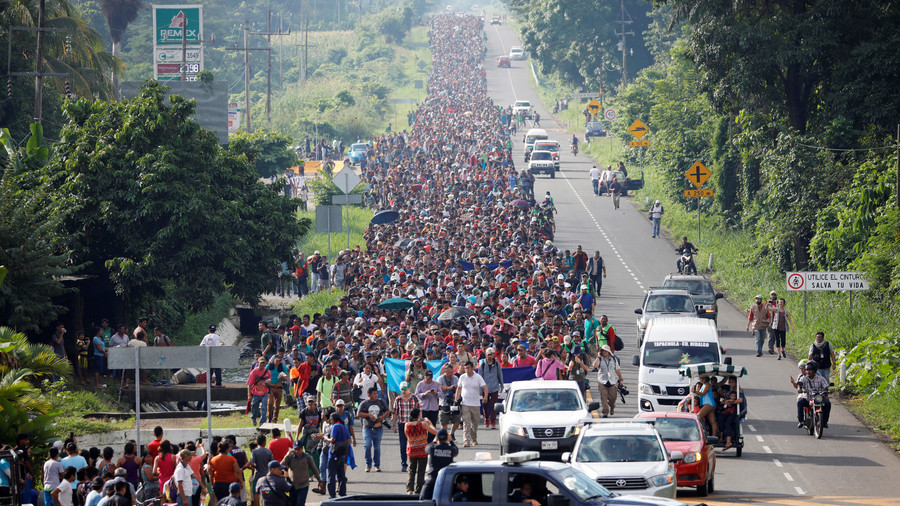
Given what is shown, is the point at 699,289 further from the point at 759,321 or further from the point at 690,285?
the point at 759,321

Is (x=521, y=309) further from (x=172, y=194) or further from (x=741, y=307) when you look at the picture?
(x=741, y=307)

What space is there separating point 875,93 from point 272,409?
2160cm

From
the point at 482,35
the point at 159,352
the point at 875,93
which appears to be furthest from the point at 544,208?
the point at 482,35

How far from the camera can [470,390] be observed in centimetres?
2242

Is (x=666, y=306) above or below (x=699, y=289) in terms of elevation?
below

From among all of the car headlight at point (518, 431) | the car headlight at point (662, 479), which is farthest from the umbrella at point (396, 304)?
the car headlight at point (662, 479)

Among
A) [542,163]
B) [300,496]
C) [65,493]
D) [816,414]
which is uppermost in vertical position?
[542,163]

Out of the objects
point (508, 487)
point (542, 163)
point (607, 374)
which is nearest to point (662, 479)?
point (508, 487)

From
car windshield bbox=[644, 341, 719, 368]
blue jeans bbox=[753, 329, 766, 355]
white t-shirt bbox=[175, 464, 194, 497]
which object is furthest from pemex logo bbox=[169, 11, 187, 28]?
white t-shirt bbox=[175, 464, 194, 497]

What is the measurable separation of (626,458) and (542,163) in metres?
52.3

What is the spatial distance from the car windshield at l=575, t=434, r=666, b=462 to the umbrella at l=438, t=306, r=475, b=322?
38.5ft

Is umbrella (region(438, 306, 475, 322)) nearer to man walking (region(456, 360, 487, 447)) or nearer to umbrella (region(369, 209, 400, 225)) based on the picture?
man walking (region(456, 360, 487, 447))

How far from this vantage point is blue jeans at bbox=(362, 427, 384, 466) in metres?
20.8

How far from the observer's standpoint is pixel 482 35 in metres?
171
